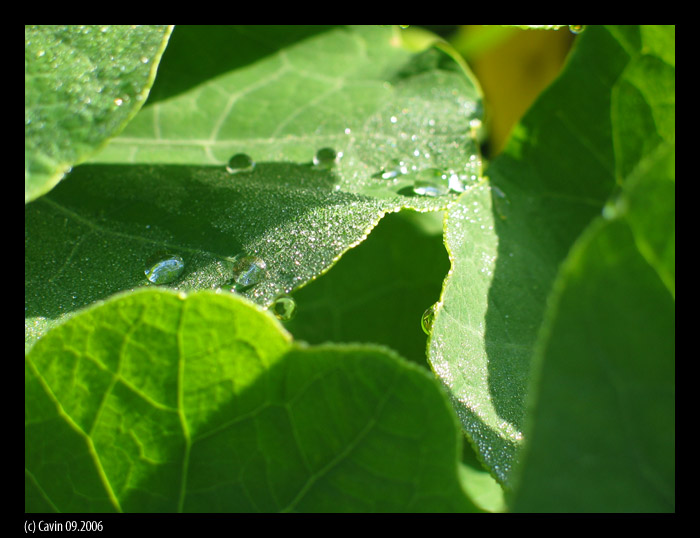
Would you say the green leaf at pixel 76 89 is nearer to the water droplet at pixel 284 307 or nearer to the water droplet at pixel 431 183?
the water droplet at pixel 284 307

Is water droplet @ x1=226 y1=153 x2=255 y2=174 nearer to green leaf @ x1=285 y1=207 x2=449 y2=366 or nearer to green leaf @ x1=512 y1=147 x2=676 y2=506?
green leaf @ x1=285 y1=207 x2=449 y2=366

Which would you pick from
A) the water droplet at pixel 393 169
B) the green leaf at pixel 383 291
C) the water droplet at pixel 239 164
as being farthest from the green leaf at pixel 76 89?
the green leaf at pixel 383 291

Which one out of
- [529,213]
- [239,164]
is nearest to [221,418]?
[239,164]

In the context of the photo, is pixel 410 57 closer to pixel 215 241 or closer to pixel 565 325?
pixel 215 241

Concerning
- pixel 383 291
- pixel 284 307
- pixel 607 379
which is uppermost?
pixel 607 379

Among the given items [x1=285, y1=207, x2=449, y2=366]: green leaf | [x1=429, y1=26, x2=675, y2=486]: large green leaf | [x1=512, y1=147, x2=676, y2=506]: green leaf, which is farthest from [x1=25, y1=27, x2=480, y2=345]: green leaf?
[x1=512, y1=147, x2=676, y2=506]: green leaf

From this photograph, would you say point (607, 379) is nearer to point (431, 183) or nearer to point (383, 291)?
point (431, 183)
